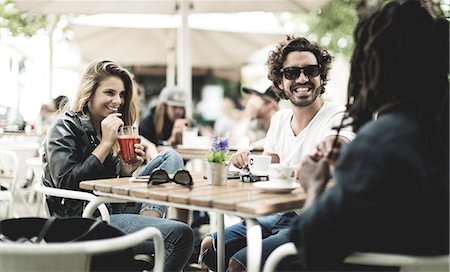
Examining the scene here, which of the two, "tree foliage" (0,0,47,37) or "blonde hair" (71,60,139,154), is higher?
"tree foliage" (0,0,47,37)

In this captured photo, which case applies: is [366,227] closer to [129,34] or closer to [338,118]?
[338,118]

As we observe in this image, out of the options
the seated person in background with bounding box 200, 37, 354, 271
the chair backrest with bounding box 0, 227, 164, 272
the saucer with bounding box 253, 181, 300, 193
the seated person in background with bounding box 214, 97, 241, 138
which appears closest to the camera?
the chair backrest with bounding box 0, 227, 164, 272

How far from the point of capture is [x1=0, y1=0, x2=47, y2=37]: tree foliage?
5755mm

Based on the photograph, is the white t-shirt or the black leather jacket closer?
the black leather jacket

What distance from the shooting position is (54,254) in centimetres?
141

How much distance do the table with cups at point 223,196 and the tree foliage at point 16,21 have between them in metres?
3.89

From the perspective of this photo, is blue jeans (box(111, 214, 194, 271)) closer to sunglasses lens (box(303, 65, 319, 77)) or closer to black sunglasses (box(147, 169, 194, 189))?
black sunglasses (box(147, 169, 194, 189))

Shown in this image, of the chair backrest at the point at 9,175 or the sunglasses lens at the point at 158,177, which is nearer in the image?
the sunglasses lens at the point at 158,177

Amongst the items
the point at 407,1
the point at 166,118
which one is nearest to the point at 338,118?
the point at 407,1

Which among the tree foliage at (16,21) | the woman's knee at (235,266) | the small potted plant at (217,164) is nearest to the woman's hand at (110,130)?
the small potted plant at (217,164)

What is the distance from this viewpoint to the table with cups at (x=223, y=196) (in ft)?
5.76

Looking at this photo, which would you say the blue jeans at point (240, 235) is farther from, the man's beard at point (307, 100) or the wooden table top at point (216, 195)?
the man's beard at point (307, 100)

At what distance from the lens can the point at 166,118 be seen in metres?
5.75

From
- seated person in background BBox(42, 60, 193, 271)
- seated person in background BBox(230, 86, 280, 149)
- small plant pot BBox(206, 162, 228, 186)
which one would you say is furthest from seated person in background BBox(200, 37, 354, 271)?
seated person in background BBox(230, 86, 280, 149)
